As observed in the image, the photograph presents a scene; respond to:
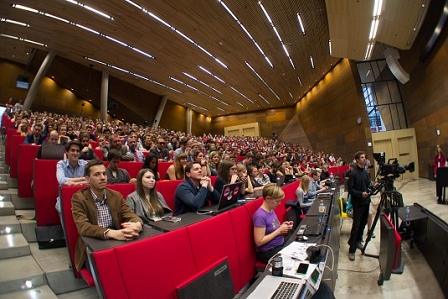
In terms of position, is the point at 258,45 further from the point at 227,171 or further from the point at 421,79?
the point at 227,171

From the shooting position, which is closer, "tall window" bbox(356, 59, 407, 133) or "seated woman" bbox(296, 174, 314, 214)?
"seated woman" bbox(296, 174, 314, 214)

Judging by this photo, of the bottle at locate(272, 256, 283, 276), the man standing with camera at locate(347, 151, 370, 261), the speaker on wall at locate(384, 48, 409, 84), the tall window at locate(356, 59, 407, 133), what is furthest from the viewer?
the tall window at locate(356, 59, 407, 133)

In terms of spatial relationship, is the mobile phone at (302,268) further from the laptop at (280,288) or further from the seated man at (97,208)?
the seated man at (97,208)

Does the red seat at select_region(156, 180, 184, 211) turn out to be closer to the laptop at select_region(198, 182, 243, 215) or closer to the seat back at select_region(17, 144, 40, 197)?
the laptop at select_region(198, 182, 243, 215)

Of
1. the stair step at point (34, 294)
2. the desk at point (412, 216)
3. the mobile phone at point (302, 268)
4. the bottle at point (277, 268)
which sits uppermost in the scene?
the bottle at point (277, 268)

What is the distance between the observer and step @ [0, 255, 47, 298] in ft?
6.09

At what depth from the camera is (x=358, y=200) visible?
3623 millimetres

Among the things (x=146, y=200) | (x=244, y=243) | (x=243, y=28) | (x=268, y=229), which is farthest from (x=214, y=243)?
(x=243, y=28)

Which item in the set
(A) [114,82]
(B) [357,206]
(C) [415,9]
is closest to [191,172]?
(B) [357,206]

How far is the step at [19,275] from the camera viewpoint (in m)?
1.86

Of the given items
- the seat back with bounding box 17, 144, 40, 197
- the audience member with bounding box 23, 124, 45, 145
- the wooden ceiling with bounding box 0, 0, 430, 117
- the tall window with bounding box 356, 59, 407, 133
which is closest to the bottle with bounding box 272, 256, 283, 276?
the seat back with bounding box 17, 144, 40, 197

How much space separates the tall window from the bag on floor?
15.1m

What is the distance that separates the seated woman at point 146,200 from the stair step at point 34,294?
31.3 inches

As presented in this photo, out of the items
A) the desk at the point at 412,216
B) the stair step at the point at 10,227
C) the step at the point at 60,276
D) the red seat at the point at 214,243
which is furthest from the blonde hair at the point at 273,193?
the stair step at the point at 10,227
